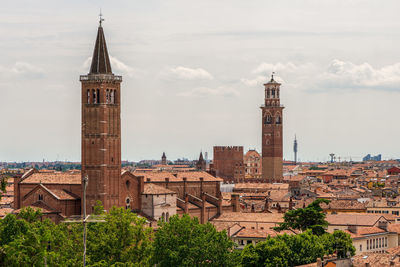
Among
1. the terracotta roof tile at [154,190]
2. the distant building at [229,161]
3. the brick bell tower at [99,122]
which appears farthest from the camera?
the distant building at [229,161]

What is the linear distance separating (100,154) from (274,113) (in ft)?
284

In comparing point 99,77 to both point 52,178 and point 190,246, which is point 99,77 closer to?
point 52,178

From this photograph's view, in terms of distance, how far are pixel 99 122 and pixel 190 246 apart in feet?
71.7

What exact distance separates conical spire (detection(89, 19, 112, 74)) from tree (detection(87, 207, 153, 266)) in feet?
64.5

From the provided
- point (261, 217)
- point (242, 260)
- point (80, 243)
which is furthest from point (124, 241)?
point (261, 217)

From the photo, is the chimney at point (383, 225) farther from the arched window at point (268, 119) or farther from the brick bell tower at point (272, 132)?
the arched window at point (268, 119)

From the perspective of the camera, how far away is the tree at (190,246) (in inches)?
2424

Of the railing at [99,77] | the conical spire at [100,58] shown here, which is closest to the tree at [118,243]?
the railing at [99,77]

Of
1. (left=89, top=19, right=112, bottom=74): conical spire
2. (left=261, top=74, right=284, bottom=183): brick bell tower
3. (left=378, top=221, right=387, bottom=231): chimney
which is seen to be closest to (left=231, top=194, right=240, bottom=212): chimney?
(left=378, top=221, right=387, bottom=231): chimney

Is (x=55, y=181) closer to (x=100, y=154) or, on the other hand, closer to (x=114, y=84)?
(x=100, y=154)

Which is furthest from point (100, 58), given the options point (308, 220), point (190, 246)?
point (190, 246)

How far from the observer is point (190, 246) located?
6266cm

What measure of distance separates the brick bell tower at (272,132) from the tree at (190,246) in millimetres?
99870

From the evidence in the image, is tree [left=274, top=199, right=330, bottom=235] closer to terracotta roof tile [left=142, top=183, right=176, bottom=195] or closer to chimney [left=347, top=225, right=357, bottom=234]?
chimney [left=347, top=225, right=357, bottom=234]
